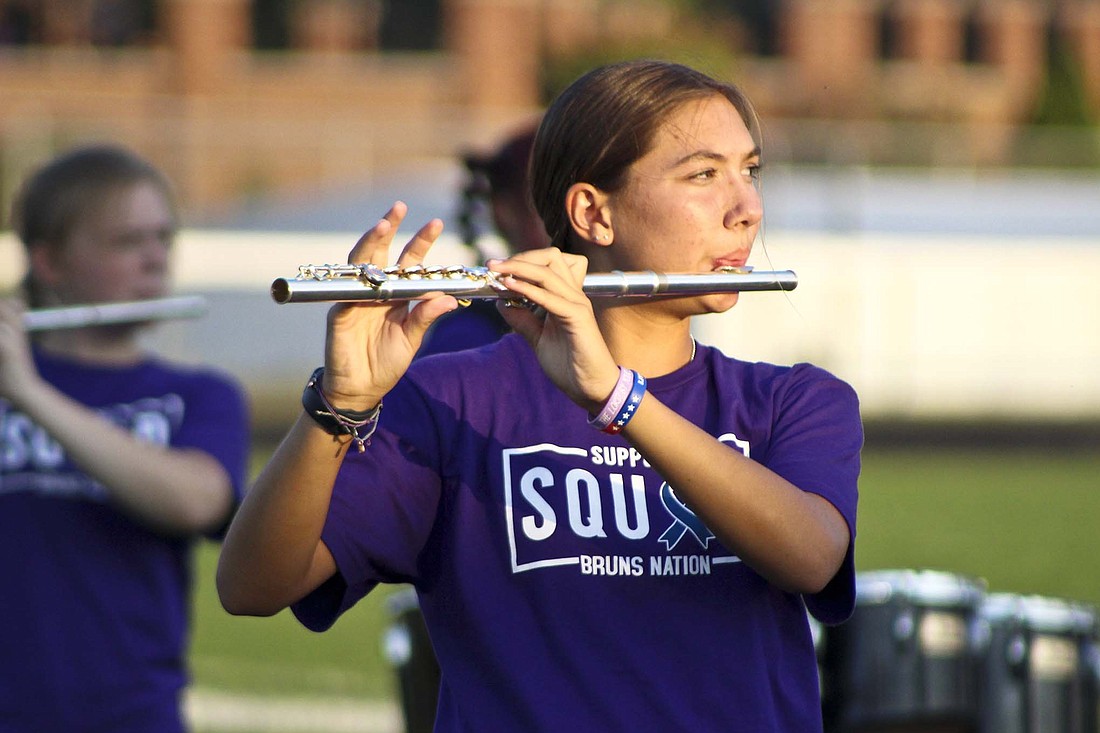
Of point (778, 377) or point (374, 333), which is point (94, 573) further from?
point (778, 377)

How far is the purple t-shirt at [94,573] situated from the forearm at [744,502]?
1437 mm

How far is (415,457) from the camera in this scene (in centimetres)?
A: 213

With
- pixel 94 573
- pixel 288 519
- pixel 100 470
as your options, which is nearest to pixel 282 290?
pixel 288 519

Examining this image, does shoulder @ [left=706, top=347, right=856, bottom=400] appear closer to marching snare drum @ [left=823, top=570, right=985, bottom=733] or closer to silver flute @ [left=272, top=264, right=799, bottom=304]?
silver flute @ [left=272, top=264, right=799, bottom=304]

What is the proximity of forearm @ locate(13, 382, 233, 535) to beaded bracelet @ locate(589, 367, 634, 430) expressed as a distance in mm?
1366

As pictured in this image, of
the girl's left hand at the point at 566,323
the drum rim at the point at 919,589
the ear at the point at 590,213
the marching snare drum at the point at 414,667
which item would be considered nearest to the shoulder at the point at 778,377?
the ear at the point at 590,213

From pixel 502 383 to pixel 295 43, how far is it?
25953mm

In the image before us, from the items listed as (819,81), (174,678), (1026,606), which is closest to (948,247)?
(819,81)

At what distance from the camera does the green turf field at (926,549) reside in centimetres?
675

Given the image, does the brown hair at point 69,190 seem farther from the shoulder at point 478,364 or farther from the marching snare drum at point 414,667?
the shoulder at point 478,364

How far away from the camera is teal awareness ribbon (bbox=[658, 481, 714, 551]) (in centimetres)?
207

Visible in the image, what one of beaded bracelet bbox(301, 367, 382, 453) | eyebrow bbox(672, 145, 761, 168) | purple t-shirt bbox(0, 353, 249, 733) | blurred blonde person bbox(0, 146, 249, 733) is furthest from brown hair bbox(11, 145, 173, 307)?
eyebrow bbox(672, 145, 761, 168)

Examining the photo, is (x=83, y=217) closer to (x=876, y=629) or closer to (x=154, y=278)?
(x=154, y=278)

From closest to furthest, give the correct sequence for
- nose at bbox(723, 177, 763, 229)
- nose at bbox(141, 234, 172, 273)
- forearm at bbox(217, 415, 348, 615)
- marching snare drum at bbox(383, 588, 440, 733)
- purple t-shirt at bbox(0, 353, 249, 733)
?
1. forearm at bbox(217, 415, 348, 615)
2. nose at bbox(723, 177, 763, 229)
3. purple t-shirt at bbox(0, 353, 249, 733)
4. marching snare drum at bbox(383, 588, 440, 733)
5. nose at bbox(141, 234, 172, 273)
